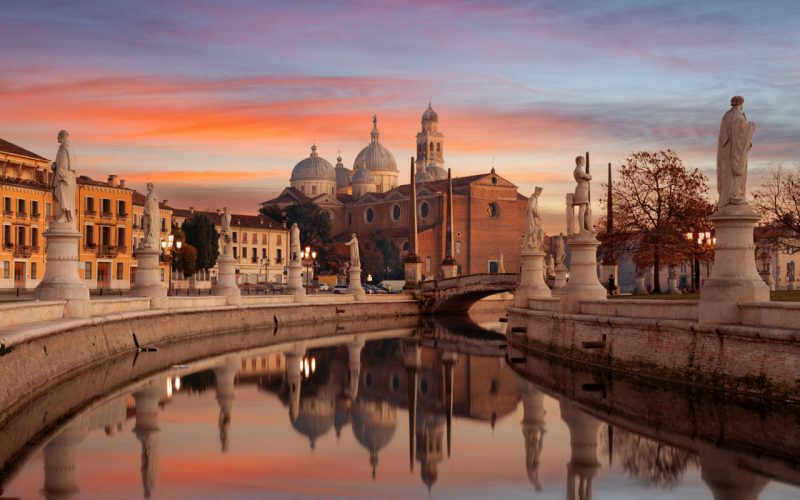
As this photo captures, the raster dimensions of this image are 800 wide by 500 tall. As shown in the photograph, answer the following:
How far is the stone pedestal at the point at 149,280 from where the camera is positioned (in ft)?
120

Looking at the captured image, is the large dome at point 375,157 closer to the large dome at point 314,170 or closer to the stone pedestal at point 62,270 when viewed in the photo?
the large dome at point 314,170

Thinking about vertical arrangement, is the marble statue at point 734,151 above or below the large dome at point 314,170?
below

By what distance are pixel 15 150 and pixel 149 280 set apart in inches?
1650

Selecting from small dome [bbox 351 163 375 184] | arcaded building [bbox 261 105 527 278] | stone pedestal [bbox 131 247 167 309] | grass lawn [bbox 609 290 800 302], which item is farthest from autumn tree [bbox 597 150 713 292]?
small dome [bbox 351 163 375 184]

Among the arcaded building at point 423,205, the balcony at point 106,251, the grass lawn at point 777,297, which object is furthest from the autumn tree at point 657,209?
the arcaded building at point 423,205

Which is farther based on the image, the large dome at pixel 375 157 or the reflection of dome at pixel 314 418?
the large dome at pixel 375 157

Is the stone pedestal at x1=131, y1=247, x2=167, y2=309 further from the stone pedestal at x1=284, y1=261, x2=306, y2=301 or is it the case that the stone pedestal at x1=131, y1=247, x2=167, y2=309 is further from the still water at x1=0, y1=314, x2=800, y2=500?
the stone pedestal at x1=284, y1=261, x2=306, y2=301

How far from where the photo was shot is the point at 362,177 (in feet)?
566

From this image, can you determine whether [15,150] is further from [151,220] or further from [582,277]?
[582,277]

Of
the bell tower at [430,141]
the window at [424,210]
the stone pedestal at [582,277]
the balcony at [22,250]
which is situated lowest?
the stone pedestal at [582,277]

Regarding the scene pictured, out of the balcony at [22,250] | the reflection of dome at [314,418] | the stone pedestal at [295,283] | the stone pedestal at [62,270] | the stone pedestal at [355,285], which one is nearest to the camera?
the reflection of dome at [314,418]

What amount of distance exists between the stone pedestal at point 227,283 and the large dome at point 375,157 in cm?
13004

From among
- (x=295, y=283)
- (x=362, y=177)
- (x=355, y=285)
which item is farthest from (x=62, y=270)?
(x=362, y=177)

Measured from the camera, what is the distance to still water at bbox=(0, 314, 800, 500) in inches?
545
